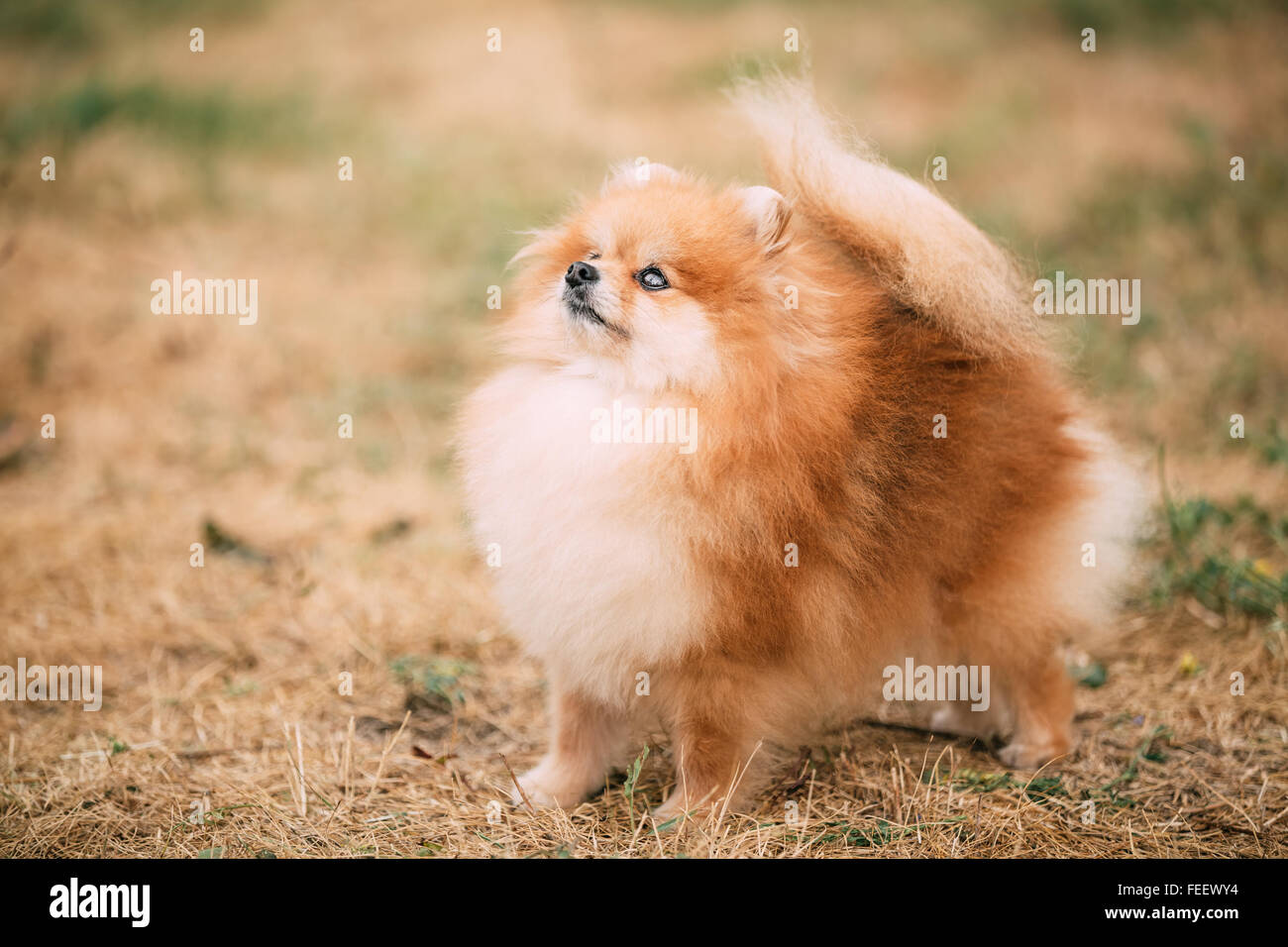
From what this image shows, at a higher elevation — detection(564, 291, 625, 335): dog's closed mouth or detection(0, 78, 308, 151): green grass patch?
detection(0, 78, 308, 151): green grass patch

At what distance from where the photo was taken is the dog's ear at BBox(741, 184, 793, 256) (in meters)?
2.62

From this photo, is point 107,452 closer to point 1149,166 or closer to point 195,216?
point 195,216

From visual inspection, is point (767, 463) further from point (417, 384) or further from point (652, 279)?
point (417, 384)

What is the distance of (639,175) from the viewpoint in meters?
2.89

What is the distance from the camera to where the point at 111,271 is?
6383 millimetres

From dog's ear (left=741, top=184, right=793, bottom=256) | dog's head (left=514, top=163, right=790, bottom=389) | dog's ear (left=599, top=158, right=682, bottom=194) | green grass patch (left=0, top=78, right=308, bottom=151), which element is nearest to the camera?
dog's head (left=514, top=163, right=790, bottom=389)

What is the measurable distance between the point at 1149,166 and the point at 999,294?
5824 mm

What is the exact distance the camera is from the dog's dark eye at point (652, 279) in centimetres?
256

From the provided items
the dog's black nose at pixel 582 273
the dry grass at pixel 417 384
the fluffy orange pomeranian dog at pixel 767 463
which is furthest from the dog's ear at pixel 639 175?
the dry grass at pixel 417 384

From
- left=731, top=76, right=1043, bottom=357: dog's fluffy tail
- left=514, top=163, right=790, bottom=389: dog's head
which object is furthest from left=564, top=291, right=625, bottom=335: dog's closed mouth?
left=731, top=76, right=1043, bottom=357: dog's fluffy tail

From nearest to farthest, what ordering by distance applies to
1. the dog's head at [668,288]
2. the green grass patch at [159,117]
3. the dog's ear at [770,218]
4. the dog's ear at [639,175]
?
the dog's head at [668,288], the dog's ear at [770,218], the dog's ear at [639,175], the green grass patch at [159,117]

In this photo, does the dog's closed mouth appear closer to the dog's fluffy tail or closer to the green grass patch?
the dog's fluffy tail

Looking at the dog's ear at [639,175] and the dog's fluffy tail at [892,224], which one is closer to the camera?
the dog's fluffy tail at [892,224]

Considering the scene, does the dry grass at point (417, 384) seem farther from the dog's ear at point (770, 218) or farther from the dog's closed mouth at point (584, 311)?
the dog's ear at point (770, 218)
